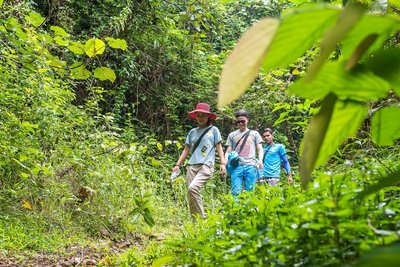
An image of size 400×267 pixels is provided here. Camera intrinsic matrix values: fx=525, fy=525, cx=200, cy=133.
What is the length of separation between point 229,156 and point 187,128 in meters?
6.51

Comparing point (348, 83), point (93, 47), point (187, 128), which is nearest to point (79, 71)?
point (93, 47)

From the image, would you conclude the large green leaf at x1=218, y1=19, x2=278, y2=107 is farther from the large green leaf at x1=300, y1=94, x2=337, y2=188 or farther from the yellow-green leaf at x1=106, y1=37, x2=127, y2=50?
the yellow-green leaf at x1=106, y1=37, x2=127, y2=50

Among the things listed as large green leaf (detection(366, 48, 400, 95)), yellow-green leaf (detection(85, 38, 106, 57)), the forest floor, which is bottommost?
the forest floor

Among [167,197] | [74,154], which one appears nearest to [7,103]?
[74,154]

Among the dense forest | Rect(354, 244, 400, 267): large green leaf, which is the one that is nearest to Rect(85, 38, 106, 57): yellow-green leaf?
the dense forest

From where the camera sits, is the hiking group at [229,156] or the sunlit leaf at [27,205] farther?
the hiking group at [229,156]

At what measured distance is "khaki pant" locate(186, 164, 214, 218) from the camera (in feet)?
22.2

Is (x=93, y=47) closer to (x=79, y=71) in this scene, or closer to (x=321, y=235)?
(x=79, y=71)

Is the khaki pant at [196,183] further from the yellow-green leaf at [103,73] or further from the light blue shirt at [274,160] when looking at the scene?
the yellow-green leaf at [103,73]

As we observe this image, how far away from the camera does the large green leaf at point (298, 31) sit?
2.12 ft

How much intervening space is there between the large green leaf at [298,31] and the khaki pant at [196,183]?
236 inches

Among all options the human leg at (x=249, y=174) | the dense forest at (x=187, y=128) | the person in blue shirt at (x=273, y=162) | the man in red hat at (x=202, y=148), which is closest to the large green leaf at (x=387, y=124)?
the dense forest at (x=187, y=128)

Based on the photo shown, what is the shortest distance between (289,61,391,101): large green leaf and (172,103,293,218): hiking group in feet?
19.4

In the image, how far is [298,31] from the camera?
682 mm
